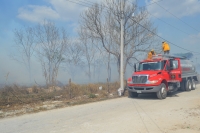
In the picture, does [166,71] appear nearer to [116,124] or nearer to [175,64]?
[175,64]

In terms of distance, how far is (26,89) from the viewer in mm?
15117

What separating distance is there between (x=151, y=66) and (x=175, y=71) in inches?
92.5

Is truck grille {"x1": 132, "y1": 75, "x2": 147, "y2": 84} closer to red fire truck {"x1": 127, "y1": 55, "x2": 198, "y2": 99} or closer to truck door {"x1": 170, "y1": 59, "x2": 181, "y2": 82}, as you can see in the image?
red fire truck {"x1": 127, "y1": 55, "x2": 198, "y2": 99}

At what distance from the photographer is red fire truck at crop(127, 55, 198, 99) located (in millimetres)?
12883

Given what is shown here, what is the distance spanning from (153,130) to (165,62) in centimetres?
936

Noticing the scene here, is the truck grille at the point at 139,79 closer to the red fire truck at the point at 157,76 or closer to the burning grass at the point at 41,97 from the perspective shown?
the red fire truck at the point at 157,76

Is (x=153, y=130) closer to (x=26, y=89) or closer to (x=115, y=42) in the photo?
(x=26, y=89)

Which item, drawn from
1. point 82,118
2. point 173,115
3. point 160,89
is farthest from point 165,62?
point 82,118

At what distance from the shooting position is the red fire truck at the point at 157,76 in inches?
507

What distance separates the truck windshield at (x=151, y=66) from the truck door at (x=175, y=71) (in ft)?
4.13

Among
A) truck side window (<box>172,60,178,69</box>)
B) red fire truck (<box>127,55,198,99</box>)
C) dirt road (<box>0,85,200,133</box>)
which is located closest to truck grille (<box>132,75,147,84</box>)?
red fire truck (<box>127,55,198,99</box>)

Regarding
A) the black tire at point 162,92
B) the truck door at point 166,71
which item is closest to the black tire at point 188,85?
the truck door at point 166,71

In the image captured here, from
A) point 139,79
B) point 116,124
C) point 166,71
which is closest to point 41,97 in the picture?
point 139,79

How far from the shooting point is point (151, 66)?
14289mm
